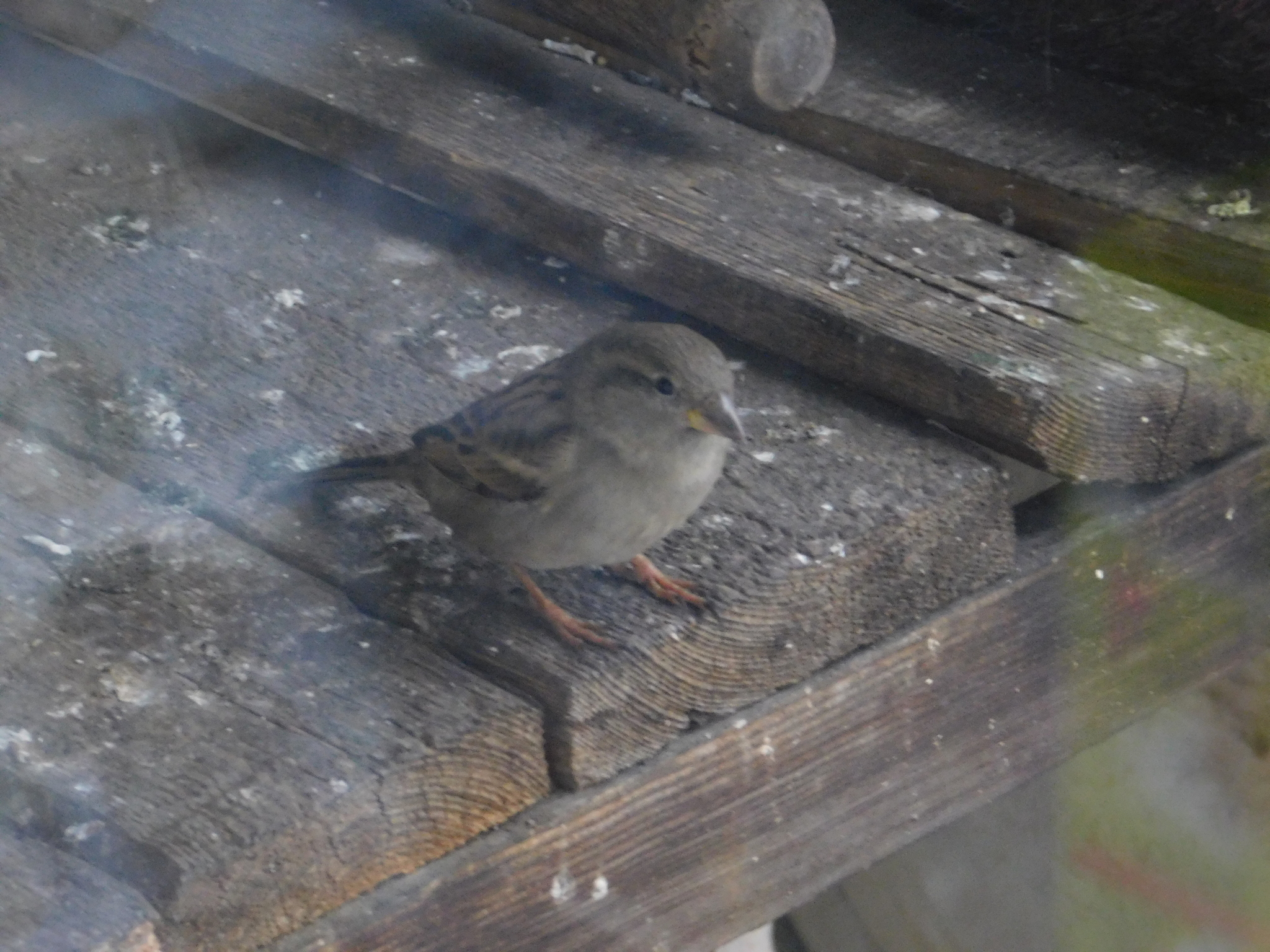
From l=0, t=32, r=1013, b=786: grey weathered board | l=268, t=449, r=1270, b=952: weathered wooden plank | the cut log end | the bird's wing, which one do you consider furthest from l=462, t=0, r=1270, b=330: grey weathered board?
the bird's wing

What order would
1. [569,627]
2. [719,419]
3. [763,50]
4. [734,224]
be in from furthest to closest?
[763,50]
[734,224]
[719,419]
[569,627]

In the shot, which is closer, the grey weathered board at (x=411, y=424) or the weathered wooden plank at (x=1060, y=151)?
the grey weathered board at (x=411, y=424)

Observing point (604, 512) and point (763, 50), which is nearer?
point (604, 512)

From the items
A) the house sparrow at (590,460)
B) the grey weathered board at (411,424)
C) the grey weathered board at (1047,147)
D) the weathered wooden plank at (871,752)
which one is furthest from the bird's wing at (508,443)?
the grey weathered board at (1047,147)

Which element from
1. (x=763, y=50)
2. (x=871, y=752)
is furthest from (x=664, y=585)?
(x=763, y=50)

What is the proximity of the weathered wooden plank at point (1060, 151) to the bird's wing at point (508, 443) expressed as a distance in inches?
34.3

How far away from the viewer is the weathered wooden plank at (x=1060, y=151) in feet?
7.62

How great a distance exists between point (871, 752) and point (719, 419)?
51cm

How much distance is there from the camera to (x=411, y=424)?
2.09 meters

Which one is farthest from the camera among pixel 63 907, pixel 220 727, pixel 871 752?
pixel 871 752

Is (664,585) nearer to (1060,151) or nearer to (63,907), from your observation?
(63,907)

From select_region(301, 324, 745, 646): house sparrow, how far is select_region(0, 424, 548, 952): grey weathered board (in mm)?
204

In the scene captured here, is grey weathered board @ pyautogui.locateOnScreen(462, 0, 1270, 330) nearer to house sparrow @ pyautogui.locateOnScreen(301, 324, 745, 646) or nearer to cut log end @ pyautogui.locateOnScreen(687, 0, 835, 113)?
cut log end @ pyautogui.locateOnScreen(687, 0, 835, 113)

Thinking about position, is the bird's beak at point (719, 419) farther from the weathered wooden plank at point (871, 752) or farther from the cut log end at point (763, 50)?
the cut log end at point (763, 50)
